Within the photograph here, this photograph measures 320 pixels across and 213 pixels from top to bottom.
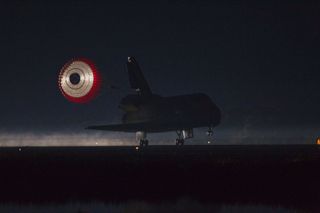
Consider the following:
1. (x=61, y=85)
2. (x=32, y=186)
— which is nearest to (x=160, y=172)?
(x=32, y=186)

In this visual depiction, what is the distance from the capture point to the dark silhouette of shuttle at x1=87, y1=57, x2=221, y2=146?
86125 mm

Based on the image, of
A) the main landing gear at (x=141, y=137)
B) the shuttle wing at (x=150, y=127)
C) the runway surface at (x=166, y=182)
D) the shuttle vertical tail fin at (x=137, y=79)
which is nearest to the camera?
the runway surface at (x=166, y=182)

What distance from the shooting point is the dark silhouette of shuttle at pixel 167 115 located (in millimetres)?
86125

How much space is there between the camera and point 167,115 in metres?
87.4

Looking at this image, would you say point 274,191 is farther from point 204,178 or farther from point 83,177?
point 83,177

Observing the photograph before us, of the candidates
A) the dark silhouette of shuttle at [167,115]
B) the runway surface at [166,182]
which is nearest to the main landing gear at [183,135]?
the dark silhouette of shuttle at [167,115]

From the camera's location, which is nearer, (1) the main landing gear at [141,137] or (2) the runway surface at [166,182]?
(2) the runway surface at [166,182]

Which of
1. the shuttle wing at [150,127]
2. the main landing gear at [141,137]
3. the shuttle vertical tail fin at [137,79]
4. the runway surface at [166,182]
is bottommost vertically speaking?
the runway surface at [166,182]

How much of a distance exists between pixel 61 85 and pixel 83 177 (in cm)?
2305

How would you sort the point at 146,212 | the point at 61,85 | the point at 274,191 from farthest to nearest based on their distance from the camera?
the point at 61,85
the point at 274,191
the point at 146,212

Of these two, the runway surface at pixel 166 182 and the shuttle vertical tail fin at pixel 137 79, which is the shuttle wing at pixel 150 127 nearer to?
the shuttle vertical tail fin at pixel 137 79

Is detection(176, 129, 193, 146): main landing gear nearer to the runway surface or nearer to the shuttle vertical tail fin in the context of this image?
the shuttle vertical tail fin

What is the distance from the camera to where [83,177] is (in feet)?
114

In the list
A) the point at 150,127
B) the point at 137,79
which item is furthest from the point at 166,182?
the point at 137,79
